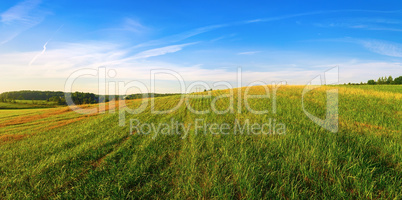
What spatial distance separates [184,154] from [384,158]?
461 centimetres

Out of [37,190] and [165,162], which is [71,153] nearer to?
[37,190]

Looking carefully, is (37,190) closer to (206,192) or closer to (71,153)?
(71,153)

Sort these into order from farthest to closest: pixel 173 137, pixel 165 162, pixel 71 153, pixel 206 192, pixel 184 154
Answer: pixel 173 137, pixel 71 153, pixel 184 154, pixel 165 162, pixel 206 192

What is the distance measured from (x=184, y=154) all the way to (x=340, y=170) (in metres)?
3.45

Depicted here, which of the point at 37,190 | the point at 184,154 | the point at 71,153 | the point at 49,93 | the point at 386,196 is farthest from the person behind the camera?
the point at 49,93

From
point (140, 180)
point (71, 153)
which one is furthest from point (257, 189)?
point (71, 153)

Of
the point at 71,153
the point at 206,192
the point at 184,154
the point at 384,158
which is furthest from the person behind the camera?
the point at 71,153

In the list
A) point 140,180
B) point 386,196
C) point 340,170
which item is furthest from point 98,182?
point 386,196

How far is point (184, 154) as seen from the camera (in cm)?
447

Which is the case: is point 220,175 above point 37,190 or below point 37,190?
above

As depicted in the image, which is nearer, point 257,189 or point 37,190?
point 257,189

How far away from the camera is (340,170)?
124 inches

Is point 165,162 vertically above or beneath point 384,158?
beneath

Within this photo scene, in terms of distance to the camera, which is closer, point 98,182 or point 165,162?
point 98,182
